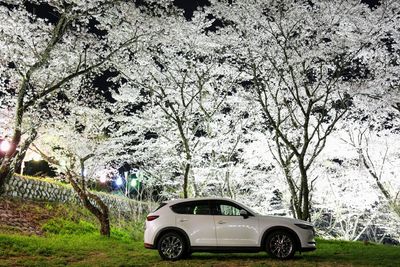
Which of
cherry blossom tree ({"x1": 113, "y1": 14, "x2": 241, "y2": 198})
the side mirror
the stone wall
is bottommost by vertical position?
the side mirror

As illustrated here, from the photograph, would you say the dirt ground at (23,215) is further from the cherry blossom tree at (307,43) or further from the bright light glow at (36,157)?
the cherry blossom tree at (307,43)

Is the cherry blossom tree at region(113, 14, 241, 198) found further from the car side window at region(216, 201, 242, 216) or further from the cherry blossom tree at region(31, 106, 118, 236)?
the car side window at region(216, 201, 242, 216)

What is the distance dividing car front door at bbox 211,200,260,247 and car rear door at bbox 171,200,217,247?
18 centimetres

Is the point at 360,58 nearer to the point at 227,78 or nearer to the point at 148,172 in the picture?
the point at 227,78

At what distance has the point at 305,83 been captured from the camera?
19.0 metres

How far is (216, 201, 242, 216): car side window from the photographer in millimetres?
11102

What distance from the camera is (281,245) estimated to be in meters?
11.0

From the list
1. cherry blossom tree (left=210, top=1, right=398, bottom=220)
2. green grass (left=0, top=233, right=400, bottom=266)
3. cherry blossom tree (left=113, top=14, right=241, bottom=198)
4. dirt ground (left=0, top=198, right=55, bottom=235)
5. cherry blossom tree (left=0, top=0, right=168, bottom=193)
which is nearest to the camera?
green grass (left=0, top=233, right=400, bottom=266)

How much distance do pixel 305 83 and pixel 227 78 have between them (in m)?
5.59

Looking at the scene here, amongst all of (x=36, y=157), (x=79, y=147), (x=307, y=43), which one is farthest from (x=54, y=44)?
(x=36, y=157)

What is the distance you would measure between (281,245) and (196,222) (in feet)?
7.39

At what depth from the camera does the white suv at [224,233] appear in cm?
1083

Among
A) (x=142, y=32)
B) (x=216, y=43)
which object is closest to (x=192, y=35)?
(x=216, y=43)

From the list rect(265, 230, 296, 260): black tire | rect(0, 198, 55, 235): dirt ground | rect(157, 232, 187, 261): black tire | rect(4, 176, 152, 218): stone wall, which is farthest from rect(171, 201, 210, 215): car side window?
rect(4, 176, 152, 218): stone wall
